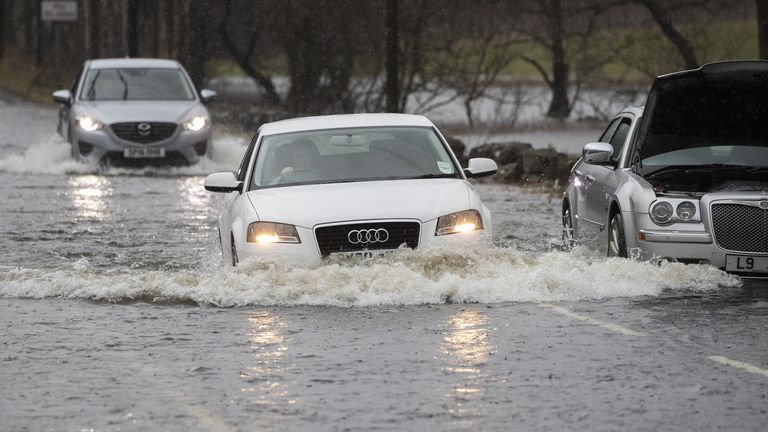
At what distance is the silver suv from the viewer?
87.6 ft

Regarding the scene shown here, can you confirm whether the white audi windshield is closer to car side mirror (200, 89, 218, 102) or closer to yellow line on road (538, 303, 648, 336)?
yellow line on road (538, 303, 648, 336)

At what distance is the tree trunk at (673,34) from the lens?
1658 inches

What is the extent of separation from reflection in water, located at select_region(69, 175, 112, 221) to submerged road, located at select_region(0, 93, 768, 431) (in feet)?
12.9

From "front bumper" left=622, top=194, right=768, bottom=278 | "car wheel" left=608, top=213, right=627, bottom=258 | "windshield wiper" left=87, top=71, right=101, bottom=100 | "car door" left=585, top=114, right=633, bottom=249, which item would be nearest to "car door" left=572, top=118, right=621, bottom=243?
"car door" left=585, top=114, right=633, bottom=249

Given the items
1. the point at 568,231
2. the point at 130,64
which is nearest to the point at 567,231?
the point at 568,231

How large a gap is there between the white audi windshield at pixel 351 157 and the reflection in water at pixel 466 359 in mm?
2280

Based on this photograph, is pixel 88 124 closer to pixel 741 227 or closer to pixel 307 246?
pixel 307 246

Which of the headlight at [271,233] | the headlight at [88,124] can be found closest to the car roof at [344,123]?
the headlight at [271,233]

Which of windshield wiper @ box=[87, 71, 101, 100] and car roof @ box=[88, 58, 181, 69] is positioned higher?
car roof @ box=[88, 58, 181, 69]

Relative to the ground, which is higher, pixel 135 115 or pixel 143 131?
pixel 135 115

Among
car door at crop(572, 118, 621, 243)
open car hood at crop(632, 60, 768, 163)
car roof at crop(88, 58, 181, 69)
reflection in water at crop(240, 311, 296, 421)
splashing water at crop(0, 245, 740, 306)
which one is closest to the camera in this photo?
reflection in water at crop(240, 311, 296, 421)

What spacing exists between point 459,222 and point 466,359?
3119mm

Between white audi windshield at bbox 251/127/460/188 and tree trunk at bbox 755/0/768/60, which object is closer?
white audi windshield at bbox 251/127/460/188

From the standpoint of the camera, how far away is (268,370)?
9086 mm
